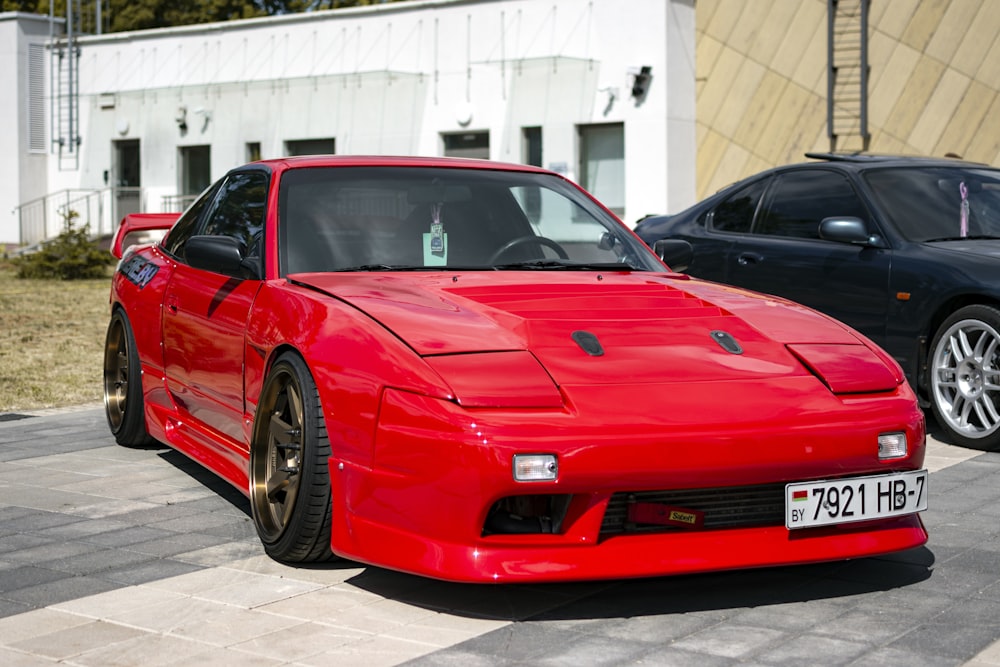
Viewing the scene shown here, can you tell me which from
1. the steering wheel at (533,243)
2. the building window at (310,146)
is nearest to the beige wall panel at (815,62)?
the building window at (310,146)

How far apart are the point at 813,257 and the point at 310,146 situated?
24.6 m

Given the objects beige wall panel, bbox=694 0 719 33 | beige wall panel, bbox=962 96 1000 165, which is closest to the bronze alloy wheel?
beige wall panel, bbox=962 96 1000 165

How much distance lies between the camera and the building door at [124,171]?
34.4 meters

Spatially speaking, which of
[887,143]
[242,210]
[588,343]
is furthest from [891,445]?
[887,143]

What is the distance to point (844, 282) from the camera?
7.72 meters

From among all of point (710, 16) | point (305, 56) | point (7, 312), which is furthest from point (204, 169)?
point (7, 312)

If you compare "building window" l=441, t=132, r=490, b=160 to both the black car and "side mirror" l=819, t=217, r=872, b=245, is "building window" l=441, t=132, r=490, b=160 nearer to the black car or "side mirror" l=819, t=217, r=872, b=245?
the black car

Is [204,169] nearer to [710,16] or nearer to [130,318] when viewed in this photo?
[710,16]

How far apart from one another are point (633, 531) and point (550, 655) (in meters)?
0.46

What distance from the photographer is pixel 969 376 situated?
23.1 feet

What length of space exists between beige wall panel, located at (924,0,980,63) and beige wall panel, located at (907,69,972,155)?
35 cm

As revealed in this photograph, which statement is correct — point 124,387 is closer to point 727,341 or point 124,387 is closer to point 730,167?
point 727,341

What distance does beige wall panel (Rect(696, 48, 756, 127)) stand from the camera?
25.6 metres

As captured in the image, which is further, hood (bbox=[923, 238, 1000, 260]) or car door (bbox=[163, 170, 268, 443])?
hood (bbox=[923, 238, 1000, 260])
